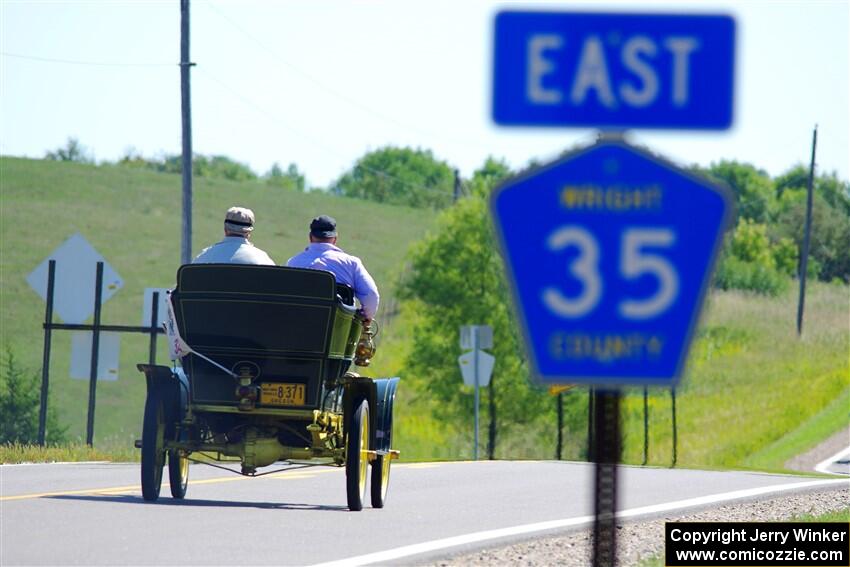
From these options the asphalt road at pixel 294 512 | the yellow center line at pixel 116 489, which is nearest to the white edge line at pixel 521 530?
the asphalt road at pixel 294 512

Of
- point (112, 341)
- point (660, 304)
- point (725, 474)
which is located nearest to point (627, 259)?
point (660, 304)

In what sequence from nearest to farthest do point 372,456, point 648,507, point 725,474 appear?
point 372,456 < point 648,507 < point 725,474

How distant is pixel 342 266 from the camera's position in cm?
1394

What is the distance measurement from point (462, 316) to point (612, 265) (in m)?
55.3

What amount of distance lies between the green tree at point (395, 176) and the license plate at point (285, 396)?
159m

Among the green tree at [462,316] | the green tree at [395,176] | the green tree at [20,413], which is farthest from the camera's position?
the green tree at [395,176]

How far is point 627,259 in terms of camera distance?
5.54 m

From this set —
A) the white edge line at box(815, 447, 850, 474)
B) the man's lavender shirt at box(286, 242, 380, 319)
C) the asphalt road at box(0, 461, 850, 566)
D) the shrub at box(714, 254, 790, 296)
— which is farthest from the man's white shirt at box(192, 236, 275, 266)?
the shrub at box(714, 254, 790, 296)

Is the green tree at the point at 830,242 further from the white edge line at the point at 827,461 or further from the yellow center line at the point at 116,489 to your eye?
the yellow center line at the point at 116,489

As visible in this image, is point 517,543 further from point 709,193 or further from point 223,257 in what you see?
point 709,193

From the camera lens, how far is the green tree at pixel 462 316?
59.1 m

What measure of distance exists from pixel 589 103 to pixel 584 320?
2.31 feet

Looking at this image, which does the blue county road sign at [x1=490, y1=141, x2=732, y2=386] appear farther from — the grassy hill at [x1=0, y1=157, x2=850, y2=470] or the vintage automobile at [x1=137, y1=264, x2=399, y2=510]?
the grassy hill at [x1=0, y1=157, x2=850, y2=470]

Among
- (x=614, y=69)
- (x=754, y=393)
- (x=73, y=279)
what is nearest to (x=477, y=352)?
(x=73, y=279)
